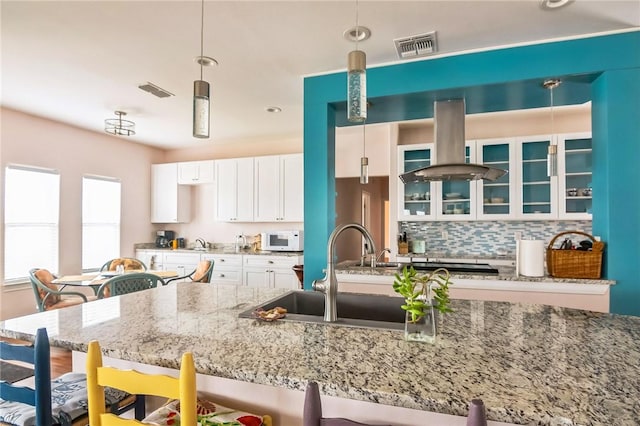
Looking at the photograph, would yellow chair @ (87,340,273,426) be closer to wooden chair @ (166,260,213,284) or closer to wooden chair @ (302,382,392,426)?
wooden chair @ (302,382,392,426)

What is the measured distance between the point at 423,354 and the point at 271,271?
4118mm

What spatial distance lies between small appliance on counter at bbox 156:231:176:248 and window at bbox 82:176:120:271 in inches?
26.5

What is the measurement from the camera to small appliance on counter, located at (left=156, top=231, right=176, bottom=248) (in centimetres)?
609

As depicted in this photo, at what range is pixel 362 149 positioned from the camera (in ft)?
17.2

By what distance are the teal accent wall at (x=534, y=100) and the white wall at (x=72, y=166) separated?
3.67m

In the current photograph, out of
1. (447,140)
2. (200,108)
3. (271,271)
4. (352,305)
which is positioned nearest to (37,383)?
(200,108)

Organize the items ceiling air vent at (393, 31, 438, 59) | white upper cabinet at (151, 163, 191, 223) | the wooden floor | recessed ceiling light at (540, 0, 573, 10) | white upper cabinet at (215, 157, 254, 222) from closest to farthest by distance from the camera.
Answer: recessed ceiling light at (540, 0, 573, 10) < ceiling air vent at (393, 31, 438, 59) < the wooden floor < white upper cabinet at (215, 157, 254, 222) < white upper cabinet at (151, 163, 191, 223)

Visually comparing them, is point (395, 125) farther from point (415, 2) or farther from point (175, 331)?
point (175, 331)

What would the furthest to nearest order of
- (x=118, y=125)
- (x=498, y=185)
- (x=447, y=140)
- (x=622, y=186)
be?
1. (x=118, y=125)
2. (x=498, y=185)
3. (x=447, y=140)
4. (x=622, y=186)

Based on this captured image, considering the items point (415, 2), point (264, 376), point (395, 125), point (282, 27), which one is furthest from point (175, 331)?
point (395, 125)

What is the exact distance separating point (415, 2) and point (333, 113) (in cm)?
127

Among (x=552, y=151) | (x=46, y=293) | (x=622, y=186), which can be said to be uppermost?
(x=552, y=151)

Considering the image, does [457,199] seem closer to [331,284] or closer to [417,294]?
[331,284]

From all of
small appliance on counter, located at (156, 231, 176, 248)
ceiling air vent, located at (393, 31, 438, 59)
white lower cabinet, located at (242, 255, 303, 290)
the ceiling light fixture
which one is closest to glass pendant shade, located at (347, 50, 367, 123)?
the ceiling light fixture
